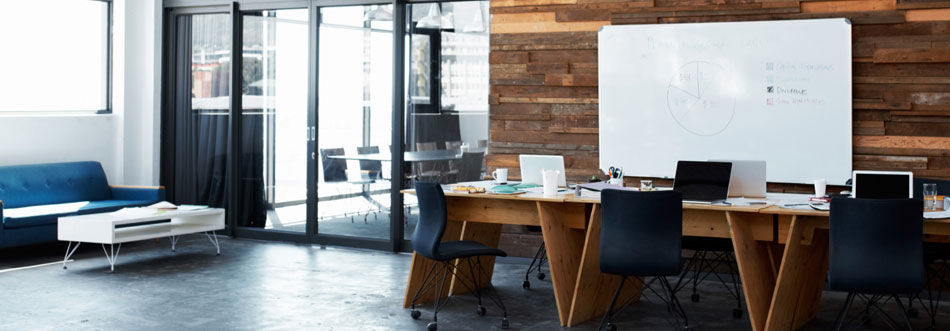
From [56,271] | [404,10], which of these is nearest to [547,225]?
[404,10]

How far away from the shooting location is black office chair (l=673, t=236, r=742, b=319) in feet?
19.3

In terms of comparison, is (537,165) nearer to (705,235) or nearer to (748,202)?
(705,235)

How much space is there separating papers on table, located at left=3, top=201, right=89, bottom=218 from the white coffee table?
1.21ft

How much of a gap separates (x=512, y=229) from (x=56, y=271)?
356 centimetres

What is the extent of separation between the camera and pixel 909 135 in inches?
254

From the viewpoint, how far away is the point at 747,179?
5.54m

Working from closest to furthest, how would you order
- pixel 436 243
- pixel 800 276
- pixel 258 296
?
pixel 800 276
pixel 436 243
pixel 258 296

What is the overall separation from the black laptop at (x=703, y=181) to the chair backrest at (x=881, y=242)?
834mm

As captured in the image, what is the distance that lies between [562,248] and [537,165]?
0.94 m

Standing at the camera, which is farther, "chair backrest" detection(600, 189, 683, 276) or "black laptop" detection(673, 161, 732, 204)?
"black laptop" detection(673, 161, 732, 204)

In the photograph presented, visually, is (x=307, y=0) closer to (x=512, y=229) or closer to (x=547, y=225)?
(x=512, y=229)

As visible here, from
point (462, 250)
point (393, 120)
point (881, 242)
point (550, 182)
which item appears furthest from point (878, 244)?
point (393, 120)

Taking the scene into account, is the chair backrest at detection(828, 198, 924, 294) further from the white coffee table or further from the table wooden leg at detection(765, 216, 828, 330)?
the white coffee table

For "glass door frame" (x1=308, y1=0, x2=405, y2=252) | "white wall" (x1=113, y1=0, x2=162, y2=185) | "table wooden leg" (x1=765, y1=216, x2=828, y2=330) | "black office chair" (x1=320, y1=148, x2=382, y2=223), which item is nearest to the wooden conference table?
→ "table wooden leg" (x1=765, y1=216, x2=828, y2=330)
